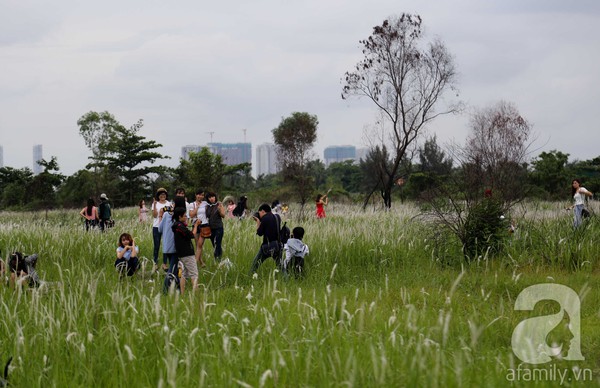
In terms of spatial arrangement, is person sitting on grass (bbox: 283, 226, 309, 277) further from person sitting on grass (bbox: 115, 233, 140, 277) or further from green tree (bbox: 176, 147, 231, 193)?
green tree (bbox: 176, 147, 231, 193)

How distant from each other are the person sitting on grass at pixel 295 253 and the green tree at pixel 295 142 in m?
23.4

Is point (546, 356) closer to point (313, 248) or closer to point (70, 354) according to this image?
point (70, 354)

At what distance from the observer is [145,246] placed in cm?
1245

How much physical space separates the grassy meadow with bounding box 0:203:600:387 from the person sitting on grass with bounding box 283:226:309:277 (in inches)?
8.6

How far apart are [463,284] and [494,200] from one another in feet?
9.91

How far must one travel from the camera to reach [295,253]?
30.5ft

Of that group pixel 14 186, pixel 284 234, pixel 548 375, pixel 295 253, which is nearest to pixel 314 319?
pixel 548 375

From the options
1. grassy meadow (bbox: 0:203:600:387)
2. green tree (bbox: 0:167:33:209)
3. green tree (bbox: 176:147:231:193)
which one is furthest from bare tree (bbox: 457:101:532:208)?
green tree (bbox: 0:167:33:209)

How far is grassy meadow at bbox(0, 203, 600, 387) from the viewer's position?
409cm

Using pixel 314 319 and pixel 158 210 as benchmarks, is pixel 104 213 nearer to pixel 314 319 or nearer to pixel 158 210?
pixel 158 210

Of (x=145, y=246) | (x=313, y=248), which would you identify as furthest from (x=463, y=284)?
(x=145, y=246)

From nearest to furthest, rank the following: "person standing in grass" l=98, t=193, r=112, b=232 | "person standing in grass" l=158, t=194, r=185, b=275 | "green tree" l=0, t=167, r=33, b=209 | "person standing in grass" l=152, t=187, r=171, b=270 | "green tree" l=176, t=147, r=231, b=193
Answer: "person standing in grass" l=158, t=194, r=185, b=275 → "person standing in grass" l=152, t=187, r=171, b=270 → "person standing in grass" l=98, t=193, r=112, b=232 → "green tree" l=176, t=147, r=231, b=193 → "green tree" l=0, t=167, r=33, b=209

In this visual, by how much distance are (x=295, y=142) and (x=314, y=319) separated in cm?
3566

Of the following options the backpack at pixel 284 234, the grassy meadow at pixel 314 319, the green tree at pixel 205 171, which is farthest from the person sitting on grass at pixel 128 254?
the green tree at pixel 205 171
